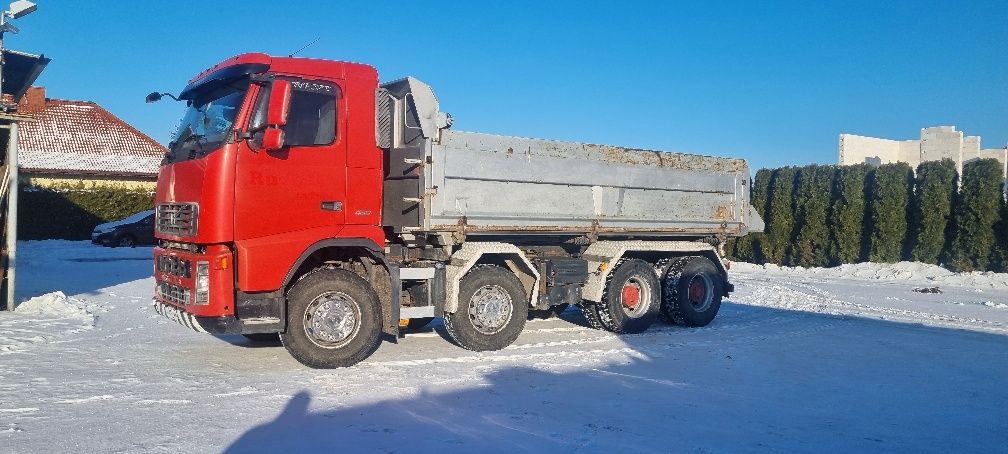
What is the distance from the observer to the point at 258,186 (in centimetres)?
707

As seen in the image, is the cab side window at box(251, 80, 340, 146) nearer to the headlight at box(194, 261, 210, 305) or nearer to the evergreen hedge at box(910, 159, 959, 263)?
the headlight at box(194, 261, 210, 305)

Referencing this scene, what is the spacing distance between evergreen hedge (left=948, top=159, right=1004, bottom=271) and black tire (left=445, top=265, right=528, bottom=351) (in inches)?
605

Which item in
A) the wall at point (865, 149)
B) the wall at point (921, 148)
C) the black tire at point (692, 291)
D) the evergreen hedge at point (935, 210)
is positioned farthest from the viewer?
the wall at point (865, 149)

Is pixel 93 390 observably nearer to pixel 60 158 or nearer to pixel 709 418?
pixel 709 418

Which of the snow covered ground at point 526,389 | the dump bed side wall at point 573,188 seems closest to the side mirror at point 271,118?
the dump bed side wall at point 573,188

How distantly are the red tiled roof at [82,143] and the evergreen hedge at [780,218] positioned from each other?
24.1m

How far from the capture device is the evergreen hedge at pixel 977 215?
1889cm

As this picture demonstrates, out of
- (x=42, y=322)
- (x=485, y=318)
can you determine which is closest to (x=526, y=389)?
(x=485, y=318)

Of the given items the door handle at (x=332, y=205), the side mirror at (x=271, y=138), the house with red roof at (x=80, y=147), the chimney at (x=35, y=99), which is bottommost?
the door handle at (x=332, y=205)

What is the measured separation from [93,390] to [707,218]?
839cm

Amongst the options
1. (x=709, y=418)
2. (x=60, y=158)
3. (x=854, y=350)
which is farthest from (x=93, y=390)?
(x=60, y=158)

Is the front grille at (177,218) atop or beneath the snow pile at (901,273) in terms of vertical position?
atop

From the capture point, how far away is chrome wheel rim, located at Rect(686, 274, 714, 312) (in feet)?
36.1

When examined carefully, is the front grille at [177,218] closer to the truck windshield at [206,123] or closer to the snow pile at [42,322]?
the truck windshield at [206,123]
